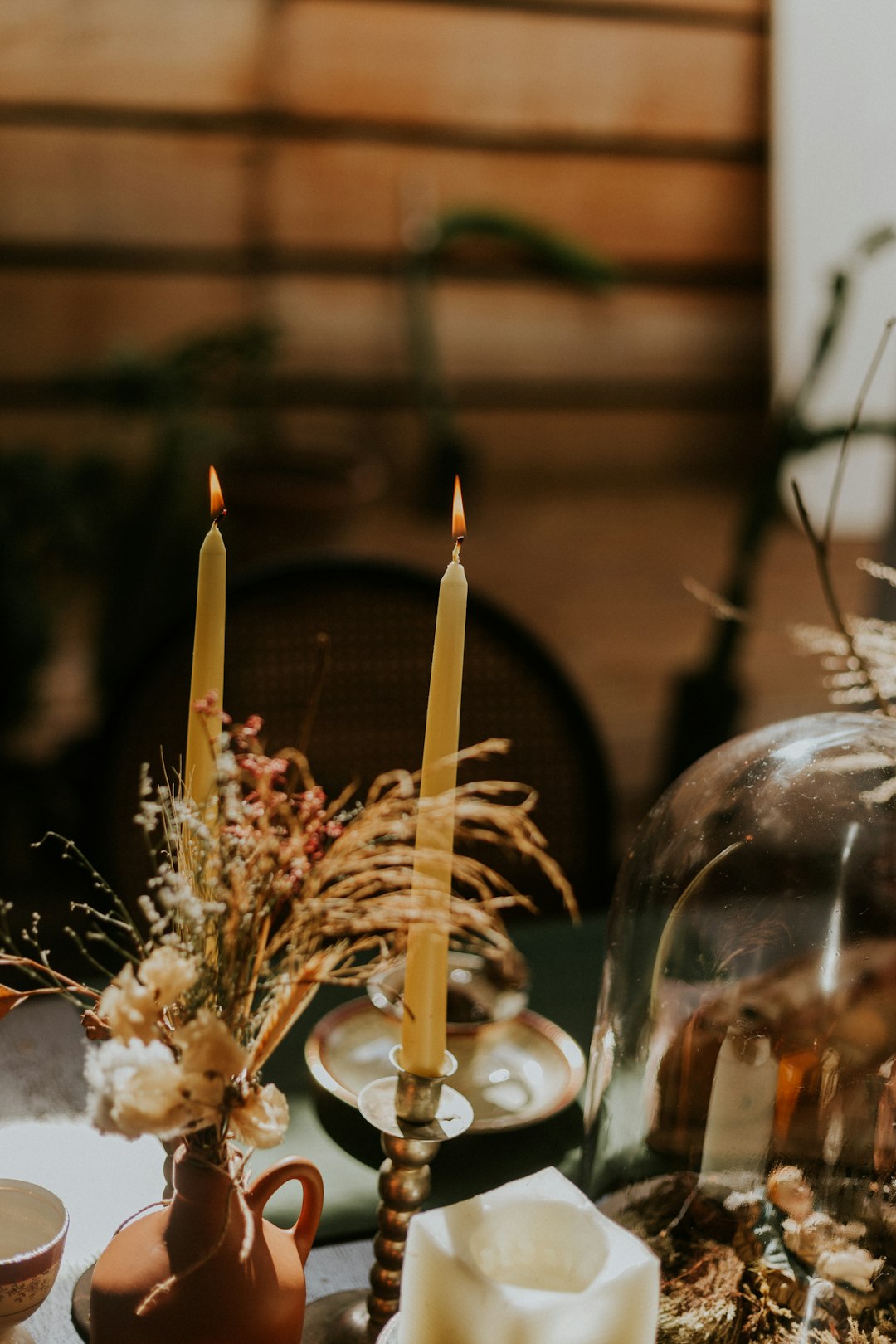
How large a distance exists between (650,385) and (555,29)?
1159 mm

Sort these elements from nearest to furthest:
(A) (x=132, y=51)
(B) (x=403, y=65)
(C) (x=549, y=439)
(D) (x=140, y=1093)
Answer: (D) (x=140, y=1093)
(A) (x=132, y=51)
(B) (x=403, y=65)
(C) (x=549, y=439)

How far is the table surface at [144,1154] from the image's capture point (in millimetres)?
617

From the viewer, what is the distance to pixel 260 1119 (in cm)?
42

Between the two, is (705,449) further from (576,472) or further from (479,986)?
(479,986)

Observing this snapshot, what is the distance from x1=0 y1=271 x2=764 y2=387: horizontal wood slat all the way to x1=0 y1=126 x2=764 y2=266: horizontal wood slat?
0.42 feet

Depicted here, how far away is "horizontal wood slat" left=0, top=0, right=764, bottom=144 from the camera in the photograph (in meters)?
3.75

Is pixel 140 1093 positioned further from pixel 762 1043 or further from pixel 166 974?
pixel 762 1043

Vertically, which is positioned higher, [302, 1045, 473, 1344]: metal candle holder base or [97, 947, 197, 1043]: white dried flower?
[97, 947, 197, 1043]: white dried flower

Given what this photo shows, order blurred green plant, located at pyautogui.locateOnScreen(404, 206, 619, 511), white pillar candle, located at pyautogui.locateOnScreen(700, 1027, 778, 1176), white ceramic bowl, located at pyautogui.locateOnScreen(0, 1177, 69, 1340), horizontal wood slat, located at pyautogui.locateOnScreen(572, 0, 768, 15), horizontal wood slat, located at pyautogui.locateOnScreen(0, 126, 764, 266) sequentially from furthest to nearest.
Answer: horizontal wood slat, located at pyautogui.locateOnScreen(572, 0, 768, 15) → blurred green plant, located at pyautogui.locateOnScreen(404, 206, 619, 511) → horizontal wood slat, located at pyautogui.locateOnScreen(0, 126, 764, 266) → white pillar candle, located at pyautogui.locateOnScreen(700, 1027, 778, 1176) → white ceramic bowl, located at pyautogui.locateOnScreen(0, 1177, 69, 1340)

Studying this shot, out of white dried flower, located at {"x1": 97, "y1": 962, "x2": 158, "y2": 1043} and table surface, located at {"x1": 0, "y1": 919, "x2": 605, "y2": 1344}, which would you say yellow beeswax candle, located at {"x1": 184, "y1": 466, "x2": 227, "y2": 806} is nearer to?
white dried flower, located at {"x1": 97, "y1": 962, "x2": 158, "y2": 1043}

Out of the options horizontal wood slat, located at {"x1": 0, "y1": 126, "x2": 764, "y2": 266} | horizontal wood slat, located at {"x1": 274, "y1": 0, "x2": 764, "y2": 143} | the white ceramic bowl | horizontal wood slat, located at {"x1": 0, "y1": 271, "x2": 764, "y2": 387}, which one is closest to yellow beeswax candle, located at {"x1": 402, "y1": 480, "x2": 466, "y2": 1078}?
the white ceramic bowl

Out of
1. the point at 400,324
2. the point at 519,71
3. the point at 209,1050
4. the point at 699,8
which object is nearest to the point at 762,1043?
the point at 209,1050

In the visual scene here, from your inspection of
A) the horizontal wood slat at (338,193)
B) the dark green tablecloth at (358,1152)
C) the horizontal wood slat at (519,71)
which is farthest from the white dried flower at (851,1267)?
the horizontal wood slat at (519,71)

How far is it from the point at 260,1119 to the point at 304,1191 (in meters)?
0.08
